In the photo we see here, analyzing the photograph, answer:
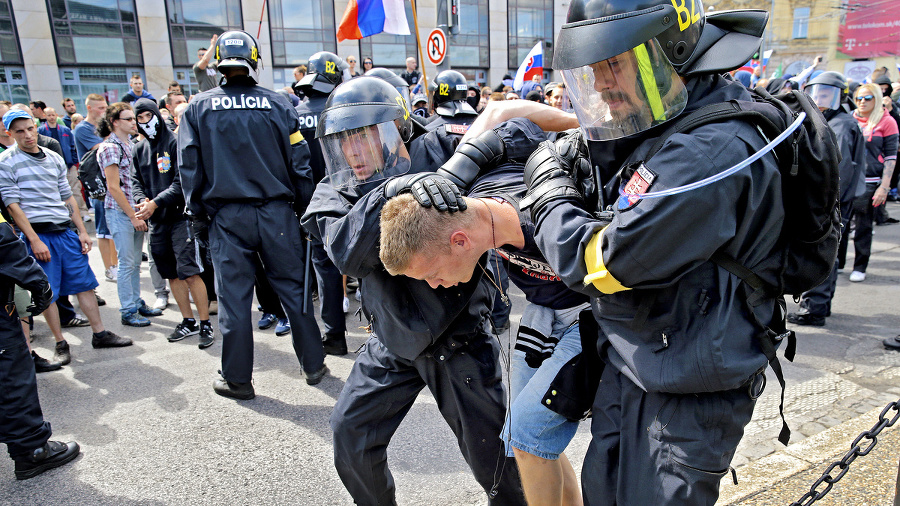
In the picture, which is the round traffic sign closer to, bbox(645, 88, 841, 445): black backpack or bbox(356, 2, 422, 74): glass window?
bbox(645, 88, 841, 445): black backpack

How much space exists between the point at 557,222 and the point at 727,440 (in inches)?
27.8

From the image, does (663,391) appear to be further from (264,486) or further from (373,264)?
(264,486)

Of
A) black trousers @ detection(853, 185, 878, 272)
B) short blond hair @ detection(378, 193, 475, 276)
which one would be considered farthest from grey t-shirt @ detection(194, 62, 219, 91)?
black trousers @ detection(853, 185, 878, 272)

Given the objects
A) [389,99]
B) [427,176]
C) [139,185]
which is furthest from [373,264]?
[139,185]

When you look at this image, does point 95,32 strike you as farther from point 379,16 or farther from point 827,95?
point 827,95

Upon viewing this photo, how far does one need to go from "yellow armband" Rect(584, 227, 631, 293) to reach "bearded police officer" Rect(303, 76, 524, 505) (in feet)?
2.64

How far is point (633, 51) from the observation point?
1385 mm

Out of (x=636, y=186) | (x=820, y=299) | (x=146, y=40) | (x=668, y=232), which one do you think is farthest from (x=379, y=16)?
(x=146, y=40)

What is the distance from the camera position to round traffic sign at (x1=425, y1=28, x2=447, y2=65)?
28.9 ft

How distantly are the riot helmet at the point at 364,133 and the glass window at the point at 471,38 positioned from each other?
18834 millimetres

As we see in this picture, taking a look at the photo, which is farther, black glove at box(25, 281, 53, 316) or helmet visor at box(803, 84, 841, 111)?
helmet visor at box(803, 84, 841, 111)

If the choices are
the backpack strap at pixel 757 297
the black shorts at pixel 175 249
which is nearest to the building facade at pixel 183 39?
the black shorts at pixel 175 249

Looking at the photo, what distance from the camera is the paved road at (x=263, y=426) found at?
9.53 feet

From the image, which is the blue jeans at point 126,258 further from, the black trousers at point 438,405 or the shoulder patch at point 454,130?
the black trousers at point 438,405
